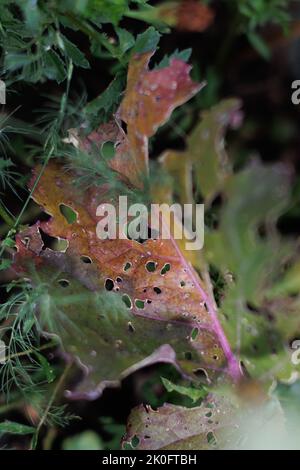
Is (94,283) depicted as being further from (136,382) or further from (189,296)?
(136,382)

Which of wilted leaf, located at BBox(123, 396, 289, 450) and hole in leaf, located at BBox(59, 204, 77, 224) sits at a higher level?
hole in leaf, located at BBox(59, 204, 77, 224)

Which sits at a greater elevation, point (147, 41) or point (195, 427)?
point (147, 41)

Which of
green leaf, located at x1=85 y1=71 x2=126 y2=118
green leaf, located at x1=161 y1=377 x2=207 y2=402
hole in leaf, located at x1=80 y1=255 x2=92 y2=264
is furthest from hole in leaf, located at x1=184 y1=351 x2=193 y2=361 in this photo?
green leaf, located at x1=85 y1=71 x2=126 y2=118

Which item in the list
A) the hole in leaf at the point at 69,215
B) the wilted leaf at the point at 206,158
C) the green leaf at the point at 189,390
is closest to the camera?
the wilted leaf at the point at 206,158

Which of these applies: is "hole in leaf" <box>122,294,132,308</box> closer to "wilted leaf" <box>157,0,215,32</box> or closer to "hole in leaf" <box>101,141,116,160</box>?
"hole in leaf" <box>101,141,116,160</box>

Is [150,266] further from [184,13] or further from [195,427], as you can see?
[184,13]

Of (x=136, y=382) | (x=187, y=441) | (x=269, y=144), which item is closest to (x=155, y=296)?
(x=187, y=441)

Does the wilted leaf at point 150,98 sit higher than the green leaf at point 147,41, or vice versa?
the green leaf at point 147,41

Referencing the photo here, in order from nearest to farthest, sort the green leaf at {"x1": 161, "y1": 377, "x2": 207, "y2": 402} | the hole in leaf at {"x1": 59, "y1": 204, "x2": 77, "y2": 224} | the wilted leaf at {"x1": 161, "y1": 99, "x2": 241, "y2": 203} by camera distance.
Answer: the wilted leaf at {"x1": 161, "y1": 99, "x2": 241, "y2": 203}
the green leaf at {"x1": 161, "y1": 377, "x2": 207, "y2": 402}
the hole in leaf at {"x1": 59, "y1": 204, "x2": 77, "y2": 224}

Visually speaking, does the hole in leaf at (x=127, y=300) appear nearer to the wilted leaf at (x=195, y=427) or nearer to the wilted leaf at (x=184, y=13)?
the wilted leaf at (x=195, y=427)

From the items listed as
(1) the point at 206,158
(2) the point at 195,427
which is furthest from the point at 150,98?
(2) the point at 195,427

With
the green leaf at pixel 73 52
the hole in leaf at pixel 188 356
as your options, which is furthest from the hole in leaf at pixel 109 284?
the green leaf at pixel 73 52
